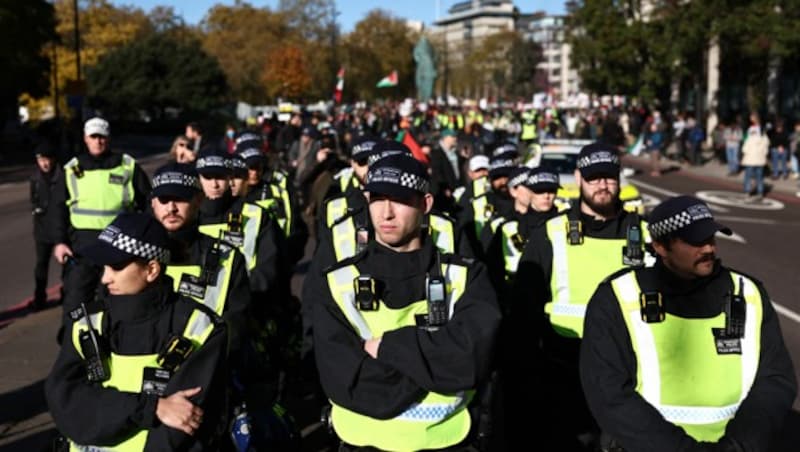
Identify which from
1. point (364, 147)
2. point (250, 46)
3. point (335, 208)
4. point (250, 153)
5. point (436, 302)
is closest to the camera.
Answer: point (436, 302)

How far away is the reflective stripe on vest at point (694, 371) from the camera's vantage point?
3.59m

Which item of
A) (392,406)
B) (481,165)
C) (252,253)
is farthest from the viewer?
(481,165)

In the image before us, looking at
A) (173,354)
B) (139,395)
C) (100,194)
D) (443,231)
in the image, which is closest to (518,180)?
(443,231)

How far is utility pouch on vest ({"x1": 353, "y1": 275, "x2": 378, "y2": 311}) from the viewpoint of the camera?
3.70 m

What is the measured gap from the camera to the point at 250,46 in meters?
82.3

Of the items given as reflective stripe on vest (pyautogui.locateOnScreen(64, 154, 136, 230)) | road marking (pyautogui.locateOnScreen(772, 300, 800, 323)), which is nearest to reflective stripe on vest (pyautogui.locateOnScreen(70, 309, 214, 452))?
reflective stripe on vest (pyautogui.locateOnScreen(64, 154, 136, 230))

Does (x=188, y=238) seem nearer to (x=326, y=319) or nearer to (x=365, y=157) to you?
(x=326, y=319)

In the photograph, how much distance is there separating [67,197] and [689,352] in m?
6.41

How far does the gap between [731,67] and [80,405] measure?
145ft

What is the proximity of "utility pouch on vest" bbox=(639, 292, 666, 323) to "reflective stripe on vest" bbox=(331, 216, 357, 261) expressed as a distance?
1.99 metres

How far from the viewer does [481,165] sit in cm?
1052

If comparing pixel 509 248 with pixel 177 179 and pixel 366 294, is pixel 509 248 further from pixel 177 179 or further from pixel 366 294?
pixel 366 294

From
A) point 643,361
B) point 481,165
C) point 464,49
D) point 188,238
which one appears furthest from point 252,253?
point 464,49

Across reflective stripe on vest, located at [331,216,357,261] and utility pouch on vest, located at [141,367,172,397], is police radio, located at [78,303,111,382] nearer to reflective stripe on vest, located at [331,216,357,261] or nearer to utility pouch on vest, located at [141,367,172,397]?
utility pouch on vest, located at [141,367,172,397]
